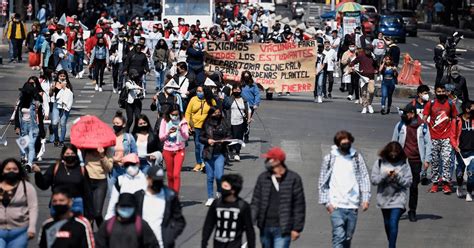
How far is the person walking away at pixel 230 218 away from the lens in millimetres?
12289

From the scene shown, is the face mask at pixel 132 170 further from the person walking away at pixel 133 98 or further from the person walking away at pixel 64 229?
the person walking away at pixel 133 98

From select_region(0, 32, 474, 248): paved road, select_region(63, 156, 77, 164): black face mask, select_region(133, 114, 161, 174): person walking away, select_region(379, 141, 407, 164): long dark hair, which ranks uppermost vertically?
select_region(63, 156, 77, 164): black face mask

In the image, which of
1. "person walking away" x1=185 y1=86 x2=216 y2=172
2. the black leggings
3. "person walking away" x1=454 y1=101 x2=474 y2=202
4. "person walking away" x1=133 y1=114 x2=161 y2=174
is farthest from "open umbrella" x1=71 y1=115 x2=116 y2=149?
"person walking away" x1=454 y1=101 x2=474 y2=202

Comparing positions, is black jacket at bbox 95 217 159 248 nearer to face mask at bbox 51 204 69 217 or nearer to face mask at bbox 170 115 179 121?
face mask at bbox 51 204 69 217

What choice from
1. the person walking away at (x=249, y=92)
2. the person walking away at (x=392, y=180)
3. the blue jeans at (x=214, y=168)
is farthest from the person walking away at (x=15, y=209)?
the person walking away at (x=249, y=92)

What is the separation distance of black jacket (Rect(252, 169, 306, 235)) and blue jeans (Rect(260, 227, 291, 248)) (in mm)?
56

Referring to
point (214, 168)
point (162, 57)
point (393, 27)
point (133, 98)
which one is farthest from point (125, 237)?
point (393, 27)

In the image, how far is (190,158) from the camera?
24.1 meters

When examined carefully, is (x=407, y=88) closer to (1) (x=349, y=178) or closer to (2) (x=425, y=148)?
(2) (x=425, y=148)

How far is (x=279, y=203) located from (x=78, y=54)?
28.7 m

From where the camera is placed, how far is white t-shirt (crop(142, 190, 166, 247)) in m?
12.3

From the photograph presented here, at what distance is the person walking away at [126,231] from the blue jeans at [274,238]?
1871 mm

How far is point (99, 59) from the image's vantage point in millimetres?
36438

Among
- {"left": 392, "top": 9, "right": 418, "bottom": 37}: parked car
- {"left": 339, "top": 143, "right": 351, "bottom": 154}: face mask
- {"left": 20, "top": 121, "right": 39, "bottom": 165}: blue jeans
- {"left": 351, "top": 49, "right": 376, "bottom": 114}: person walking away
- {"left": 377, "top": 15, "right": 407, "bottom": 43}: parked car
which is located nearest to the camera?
{"left": 339, "top": 143, "right": 351, "bottom": 154}: face mask
